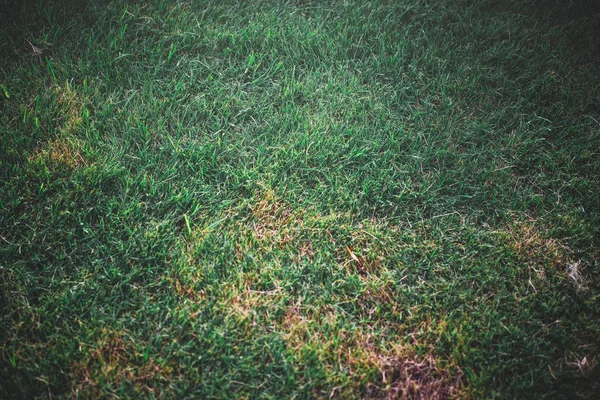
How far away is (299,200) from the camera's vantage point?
218 cm

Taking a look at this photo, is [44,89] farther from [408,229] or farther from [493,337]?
[493,337]

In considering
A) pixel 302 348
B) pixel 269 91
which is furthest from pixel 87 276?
pixel 269 91

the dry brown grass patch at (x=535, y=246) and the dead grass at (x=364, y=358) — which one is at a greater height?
the dry brown grass patch at (x=535, y=246)

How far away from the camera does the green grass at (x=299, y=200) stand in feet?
5.70

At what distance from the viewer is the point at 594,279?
6.63 feet

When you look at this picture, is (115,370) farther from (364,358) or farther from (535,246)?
(535,246)

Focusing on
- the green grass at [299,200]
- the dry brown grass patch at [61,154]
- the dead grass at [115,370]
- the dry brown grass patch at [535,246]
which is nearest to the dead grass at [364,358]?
the green grass at [299,200]

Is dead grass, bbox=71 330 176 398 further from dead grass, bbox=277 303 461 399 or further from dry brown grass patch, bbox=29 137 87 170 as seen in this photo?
dry brown grass patch, bbox=29 137 87 170

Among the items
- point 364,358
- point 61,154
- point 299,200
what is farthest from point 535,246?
point 61,154

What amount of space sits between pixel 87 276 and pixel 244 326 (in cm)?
70

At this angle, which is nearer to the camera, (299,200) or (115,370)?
(115,370)

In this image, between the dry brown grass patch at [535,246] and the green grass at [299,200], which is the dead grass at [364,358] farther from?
the dry brown grass patch at [535,246]

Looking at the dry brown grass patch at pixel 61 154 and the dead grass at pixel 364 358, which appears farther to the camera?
the dry brown grass patch at pixel 61 154

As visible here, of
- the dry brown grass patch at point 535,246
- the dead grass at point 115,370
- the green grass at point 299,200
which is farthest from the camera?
the dry brown grass patch at point 535,246
